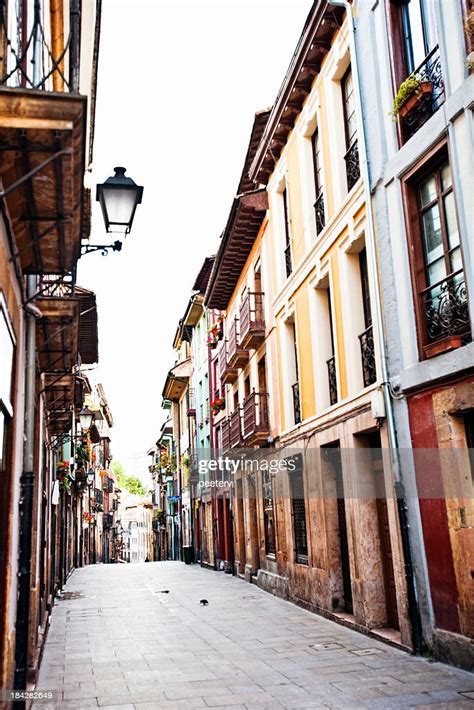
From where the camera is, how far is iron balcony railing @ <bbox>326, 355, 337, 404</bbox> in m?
13.7

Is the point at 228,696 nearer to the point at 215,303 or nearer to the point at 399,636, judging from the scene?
the point at 399,636

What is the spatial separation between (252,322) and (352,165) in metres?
7.56

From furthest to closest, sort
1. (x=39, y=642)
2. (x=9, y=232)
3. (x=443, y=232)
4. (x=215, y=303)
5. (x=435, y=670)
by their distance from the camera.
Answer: (x=215, y=303) → (x=39, y=642) → (x=443, y=232) → (x=435, y=670) → (x=9, y=232)

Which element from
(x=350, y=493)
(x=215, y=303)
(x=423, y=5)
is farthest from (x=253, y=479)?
(x=423, y=5)

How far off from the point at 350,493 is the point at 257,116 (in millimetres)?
10410

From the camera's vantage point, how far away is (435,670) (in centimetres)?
Answer: 840

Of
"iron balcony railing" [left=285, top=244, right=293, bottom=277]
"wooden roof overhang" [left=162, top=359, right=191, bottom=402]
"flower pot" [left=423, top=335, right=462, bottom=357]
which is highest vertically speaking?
"wooden roof overhang" [left=162, top=359, right=191, bottom=402]

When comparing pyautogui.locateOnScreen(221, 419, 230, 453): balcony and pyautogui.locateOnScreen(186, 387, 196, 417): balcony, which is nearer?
pyautogui.locateOnScreen(221, 419, 230, 453): balcony

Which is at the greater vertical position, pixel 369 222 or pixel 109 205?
pixel 369 222

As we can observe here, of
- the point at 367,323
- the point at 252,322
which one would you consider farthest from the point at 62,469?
the point at 367,323

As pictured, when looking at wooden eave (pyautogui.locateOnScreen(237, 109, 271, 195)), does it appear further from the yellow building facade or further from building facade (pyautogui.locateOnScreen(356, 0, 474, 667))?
building facade (pyautogui.locateOnScreen(356, 0, 474, 667))

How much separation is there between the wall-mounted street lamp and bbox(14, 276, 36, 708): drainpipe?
1143mm

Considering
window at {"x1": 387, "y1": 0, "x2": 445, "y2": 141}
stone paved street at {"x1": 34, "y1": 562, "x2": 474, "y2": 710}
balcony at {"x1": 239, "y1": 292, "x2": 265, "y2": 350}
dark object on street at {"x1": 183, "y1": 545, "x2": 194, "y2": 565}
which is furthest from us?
dark object on street at {"x1": 183, "y1": 545, "x2": 194, "y2": 565}

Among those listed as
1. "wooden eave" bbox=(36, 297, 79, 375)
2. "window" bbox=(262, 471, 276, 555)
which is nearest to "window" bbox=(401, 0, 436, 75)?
"wooden eave" bbox=(36, 297, 79, 375)
